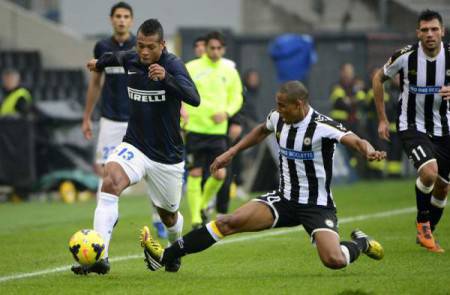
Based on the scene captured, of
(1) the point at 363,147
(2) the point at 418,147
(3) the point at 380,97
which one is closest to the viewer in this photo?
(1) the point at 363,147

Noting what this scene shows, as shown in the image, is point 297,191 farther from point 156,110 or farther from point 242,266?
point 156,110

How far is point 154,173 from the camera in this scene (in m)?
9.66

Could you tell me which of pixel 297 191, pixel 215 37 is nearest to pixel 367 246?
pixel 297 191

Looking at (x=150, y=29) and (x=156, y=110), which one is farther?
(x=156, y=110)

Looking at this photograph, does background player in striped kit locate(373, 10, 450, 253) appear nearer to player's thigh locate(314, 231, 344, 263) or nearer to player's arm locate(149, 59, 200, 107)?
player's thigh locate(314, 231, 344, 263)

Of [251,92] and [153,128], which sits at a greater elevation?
[153,128]

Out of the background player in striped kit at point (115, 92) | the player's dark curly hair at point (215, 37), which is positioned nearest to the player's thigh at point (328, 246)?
the background player in striped kit at point (115, 92)

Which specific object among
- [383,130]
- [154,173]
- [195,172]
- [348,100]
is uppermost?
[383,130]

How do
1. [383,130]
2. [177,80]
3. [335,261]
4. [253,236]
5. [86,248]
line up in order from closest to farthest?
[335,261] < [86,248] < [177,80] < [383,130] < [253,236]

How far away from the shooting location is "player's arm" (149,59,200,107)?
30.1 feet

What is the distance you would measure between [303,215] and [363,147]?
96cm

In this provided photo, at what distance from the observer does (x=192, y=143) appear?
1393 cm

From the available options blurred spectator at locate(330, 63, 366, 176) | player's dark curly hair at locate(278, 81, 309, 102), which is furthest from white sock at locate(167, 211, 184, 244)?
blurred spectator at locate(330, 63, 366, 176)

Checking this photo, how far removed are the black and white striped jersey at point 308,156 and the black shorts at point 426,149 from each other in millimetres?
1848
